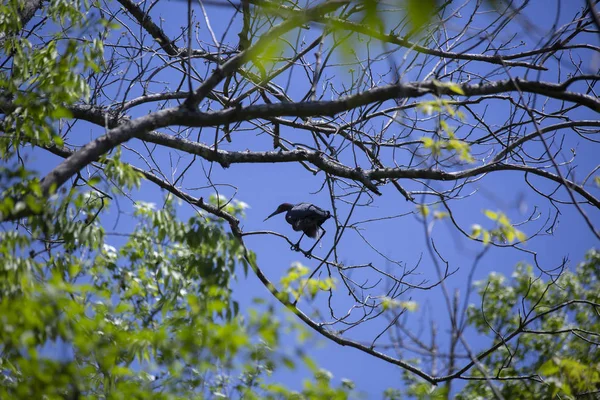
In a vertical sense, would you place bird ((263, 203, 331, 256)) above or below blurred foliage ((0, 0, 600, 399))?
above

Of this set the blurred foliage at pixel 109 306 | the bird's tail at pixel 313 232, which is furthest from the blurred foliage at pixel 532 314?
the blurred foliage at pixel 109 306

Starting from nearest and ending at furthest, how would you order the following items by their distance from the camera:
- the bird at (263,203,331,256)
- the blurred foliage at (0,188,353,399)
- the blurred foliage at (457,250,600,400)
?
1. the blurred foliage at (0,188,353,399)
2. the bird at (263,203,331,256)
3. the blurred foliage at (457,250,600,400)

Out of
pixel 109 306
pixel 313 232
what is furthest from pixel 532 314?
pixel 109 306

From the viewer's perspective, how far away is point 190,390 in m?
2.98

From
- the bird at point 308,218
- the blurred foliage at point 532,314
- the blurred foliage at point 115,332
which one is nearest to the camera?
the blurred foliage at point 115,332

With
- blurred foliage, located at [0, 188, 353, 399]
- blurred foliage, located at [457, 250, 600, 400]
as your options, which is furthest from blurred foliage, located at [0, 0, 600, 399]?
blurred foliage, located at [457, 250, 600, 400]

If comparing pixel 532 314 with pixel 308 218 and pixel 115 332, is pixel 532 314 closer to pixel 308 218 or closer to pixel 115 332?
pixel 308 218

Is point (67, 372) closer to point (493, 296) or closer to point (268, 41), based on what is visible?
point (268, 41)

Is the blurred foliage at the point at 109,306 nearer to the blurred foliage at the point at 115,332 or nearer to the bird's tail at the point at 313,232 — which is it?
the blurred foliage at the point at 115,332

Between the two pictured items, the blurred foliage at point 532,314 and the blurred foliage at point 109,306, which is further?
the blurred foliage at point 532,314

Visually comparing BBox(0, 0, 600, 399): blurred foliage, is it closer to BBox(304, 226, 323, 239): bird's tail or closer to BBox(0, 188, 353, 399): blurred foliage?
BBox(0, 188, 353, 399): blurred foliage

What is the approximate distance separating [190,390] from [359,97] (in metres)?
1.81

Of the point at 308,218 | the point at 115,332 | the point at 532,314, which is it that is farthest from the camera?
the point at 532,314

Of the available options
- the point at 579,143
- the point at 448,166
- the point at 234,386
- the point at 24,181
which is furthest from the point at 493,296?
the point at 24,181
